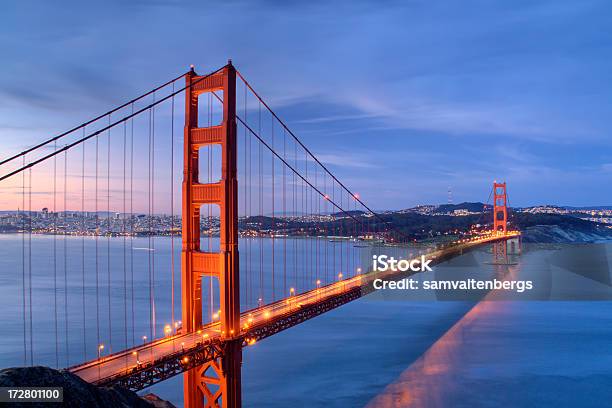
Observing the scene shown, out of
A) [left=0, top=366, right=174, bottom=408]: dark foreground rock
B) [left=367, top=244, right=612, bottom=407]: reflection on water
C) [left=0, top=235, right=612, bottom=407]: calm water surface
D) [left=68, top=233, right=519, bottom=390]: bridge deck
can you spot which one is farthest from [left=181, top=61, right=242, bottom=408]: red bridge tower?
[left=367, top=244, right=612, bottom=407]: reflection on water

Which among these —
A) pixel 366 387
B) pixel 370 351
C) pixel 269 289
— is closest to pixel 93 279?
pixel 269 289

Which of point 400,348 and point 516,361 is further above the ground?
point 400,348

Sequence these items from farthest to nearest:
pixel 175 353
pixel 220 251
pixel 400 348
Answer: pixel 400 348 → pixel 220 251 → pixel 175 353

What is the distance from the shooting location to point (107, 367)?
9.10 meters

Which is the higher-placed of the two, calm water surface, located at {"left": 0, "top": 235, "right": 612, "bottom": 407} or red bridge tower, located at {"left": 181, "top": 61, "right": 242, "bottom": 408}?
red bridge tower, located at {"left": 181, "top": 61, "right": 242, "bottom": 408}

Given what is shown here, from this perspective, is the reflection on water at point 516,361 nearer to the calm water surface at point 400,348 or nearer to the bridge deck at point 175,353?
the calm water surface at point 400,348

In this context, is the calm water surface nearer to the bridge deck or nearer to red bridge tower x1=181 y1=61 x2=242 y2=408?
the bridge deck

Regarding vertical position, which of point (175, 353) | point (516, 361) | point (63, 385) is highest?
point (63, 385)

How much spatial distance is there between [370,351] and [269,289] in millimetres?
18678

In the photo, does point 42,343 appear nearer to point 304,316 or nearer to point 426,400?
point 304,316

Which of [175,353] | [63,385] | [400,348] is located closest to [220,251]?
[175,353]

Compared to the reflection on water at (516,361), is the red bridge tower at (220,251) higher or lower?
higher

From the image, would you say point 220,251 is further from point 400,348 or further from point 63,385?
point 400,348

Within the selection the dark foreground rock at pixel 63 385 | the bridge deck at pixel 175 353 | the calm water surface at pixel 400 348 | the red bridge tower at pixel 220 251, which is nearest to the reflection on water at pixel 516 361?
the calm water surface at pixel 400 348
